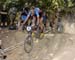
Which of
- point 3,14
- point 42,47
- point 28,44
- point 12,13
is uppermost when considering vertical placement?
point 12,13

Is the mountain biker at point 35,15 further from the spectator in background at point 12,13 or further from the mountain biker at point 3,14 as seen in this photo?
the mountain biker at point 3,14

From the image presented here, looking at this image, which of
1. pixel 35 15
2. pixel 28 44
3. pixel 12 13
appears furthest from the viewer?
pixel 12 13

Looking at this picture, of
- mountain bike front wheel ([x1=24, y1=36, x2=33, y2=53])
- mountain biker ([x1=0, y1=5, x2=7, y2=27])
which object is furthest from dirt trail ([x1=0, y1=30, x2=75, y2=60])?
mountain biker ([x1=0, y1=5, x2=7, y2=27])

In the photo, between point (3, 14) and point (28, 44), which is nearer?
point (28, 44)

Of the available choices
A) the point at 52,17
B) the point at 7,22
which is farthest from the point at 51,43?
the point at 7,22

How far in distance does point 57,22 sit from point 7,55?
306cm

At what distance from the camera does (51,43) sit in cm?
1082

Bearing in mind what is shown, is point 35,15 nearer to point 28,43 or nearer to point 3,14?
point 28,43

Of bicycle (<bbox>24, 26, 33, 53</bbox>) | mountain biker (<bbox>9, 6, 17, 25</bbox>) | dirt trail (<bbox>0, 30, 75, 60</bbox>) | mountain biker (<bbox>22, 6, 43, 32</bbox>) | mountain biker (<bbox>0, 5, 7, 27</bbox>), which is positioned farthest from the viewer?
mountain biker (<bbox>0, 5, 7, 27</bbox>)

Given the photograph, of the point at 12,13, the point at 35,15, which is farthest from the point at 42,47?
the point at 12,13

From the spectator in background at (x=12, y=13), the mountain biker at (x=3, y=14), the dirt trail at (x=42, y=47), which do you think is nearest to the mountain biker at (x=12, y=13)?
the spectator in background at (x=12, y=13)

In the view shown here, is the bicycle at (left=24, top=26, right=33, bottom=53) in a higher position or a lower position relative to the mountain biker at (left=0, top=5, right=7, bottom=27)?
lower

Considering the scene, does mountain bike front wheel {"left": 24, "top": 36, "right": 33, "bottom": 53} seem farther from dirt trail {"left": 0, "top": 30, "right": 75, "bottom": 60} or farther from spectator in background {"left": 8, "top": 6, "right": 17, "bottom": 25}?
spectator in background {"left": 8, "top": 6, "right": 17, "bottom": 25}

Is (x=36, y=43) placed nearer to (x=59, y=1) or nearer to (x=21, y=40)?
(x=21, y=40)
